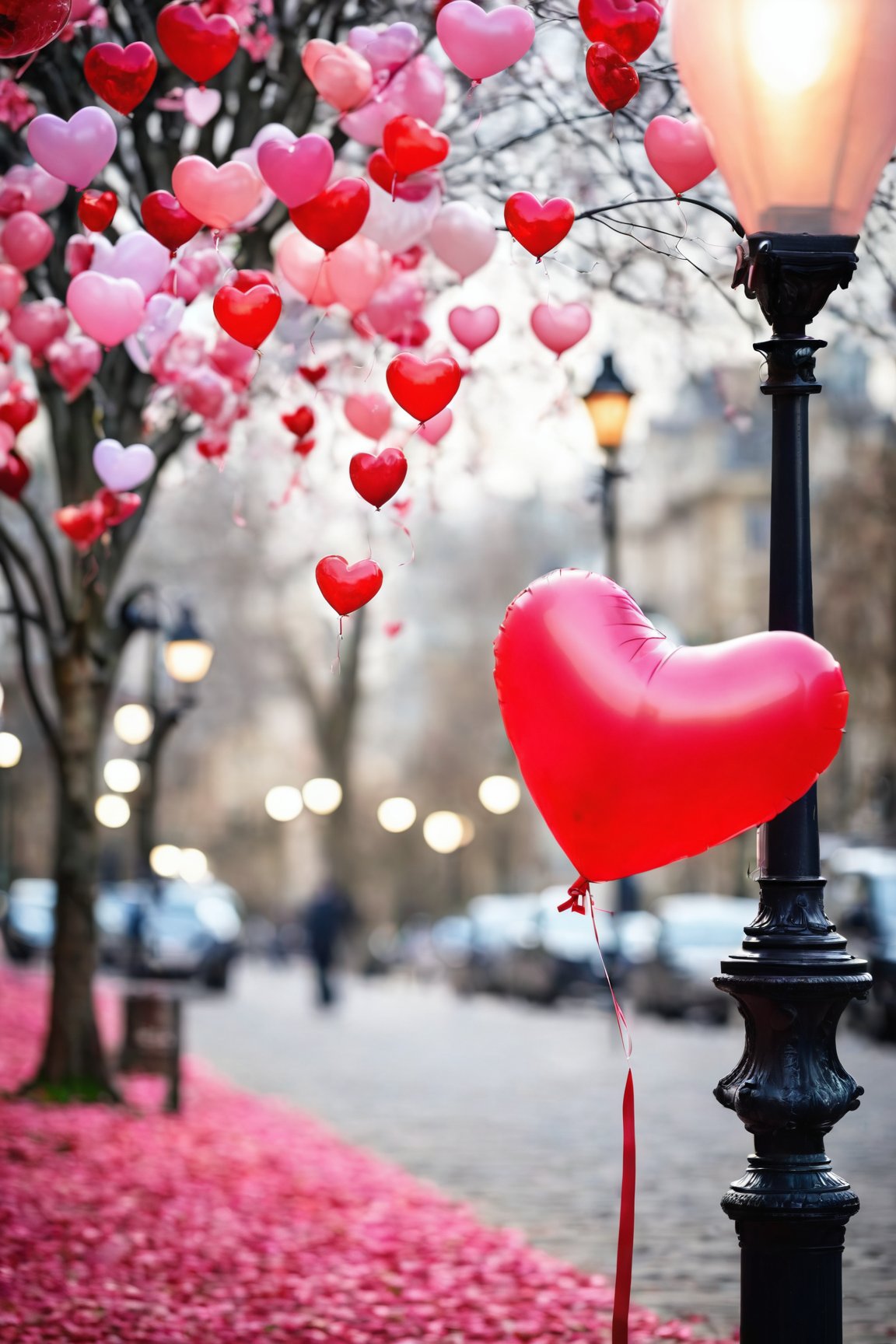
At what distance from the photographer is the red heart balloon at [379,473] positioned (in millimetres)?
5605

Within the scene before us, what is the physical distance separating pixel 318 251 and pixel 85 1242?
408 centimetres

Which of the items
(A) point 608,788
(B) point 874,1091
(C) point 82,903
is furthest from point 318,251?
(B) point 874,1091

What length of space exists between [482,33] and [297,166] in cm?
67

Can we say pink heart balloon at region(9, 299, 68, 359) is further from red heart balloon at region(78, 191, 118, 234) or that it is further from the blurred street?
the blurred street

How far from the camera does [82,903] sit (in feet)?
39.4

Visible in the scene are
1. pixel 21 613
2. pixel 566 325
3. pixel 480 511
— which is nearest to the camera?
pixel 566 325

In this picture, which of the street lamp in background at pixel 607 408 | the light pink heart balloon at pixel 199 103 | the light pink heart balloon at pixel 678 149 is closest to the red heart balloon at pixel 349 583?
the light pink heart balloon at pixel 678 149

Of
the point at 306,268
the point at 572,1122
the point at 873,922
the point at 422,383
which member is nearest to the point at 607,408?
the point at 572,1122

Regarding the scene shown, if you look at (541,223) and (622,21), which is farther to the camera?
(541,223)

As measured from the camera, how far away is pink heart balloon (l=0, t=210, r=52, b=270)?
7.08 m

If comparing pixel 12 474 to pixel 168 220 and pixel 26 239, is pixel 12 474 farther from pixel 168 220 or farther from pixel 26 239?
pixel 168 220

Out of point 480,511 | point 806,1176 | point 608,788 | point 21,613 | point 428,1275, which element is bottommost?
point 428,1275

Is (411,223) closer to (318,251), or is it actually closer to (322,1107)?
Answer: (318,251)

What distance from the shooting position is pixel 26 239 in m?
7.09
